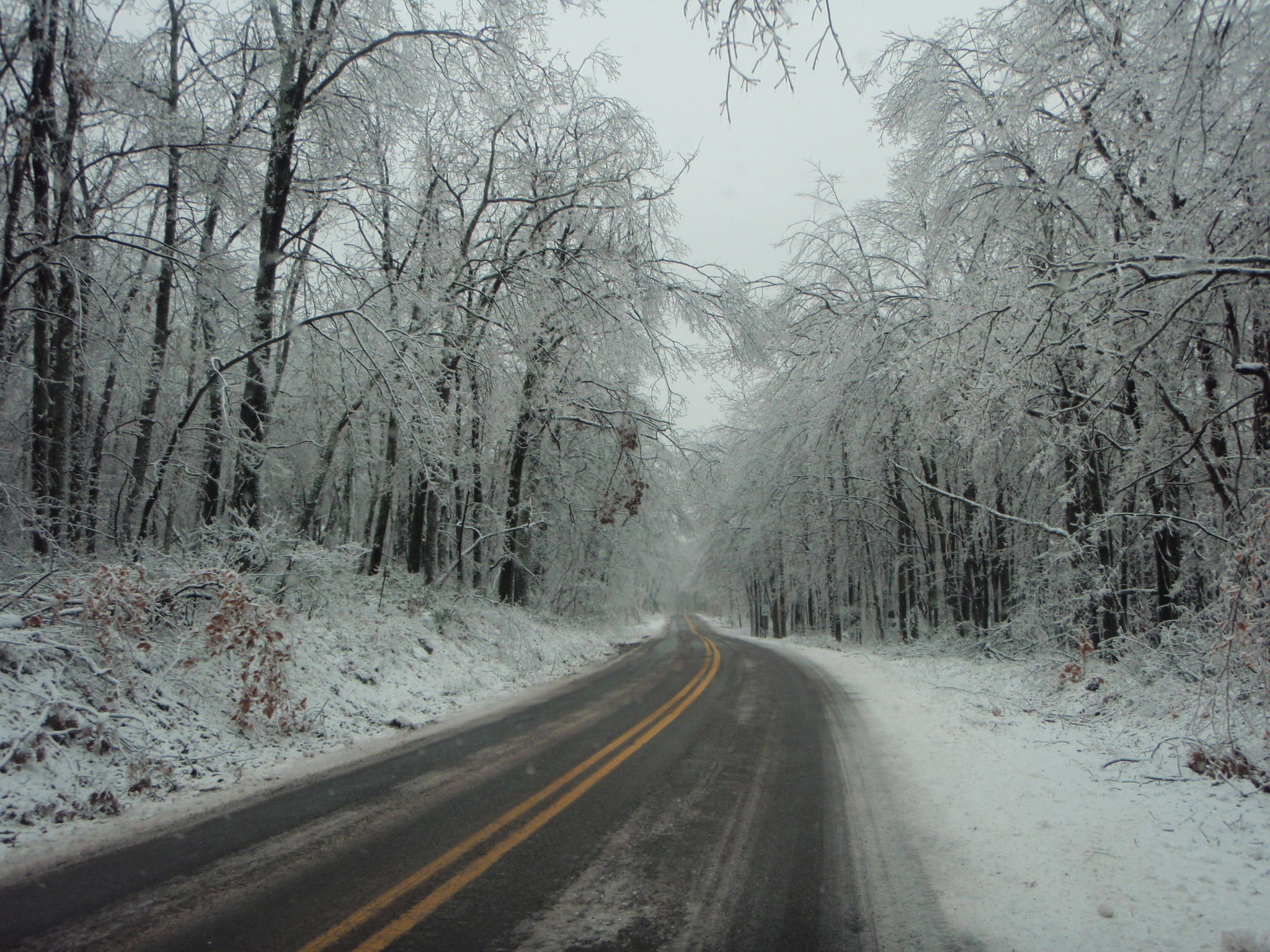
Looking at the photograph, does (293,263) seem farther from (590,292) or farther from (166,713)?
(166,713)

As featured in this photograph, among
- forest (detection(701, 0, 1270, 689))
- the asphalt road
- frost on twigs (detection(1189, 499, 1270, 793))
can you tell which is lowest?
the asphalt road

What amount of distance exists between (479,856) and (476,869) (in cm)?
19

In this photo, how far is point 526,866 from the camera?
3982 mm

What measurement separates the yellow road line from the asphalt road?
0.02 meters

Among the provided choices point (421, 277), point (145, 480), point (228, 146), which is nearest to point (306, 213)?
point (421, 277)

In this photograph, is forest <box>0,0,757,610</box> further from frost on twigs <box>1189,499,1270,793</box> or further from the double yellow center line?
frost on twigs <box>1189,499,1270,793</box>

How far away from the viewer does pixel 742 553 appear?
110ft

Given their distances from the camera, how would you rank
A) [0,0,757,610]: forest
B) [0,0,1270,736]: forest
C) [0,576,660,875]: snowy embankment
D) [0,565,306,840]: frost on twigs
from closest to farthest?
[0,576,660,875]: snowy embankment
[0,565,306,840]: frost on twigs
[0,0,1270,736]: forest
[0,0,757,610]: forest

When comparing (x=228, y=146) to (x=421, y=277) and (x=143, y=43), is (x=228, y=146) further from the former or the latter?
(x=421, y=277)

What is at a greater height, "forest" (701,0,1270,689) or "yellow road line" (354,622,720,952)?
"forest" (701,0,1270,689)

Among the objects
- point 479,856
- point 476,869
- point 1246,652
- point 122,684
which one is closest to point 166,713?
point 122,684

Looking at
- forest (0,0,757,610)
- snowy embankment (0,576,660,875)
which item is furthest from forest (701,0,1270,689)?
snowy embankment (0,576,660,875)

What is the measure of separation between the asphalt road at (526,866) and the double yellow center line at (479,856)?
16 mm

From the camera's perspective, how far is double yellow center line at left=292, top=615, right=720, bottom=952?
10.5ft
